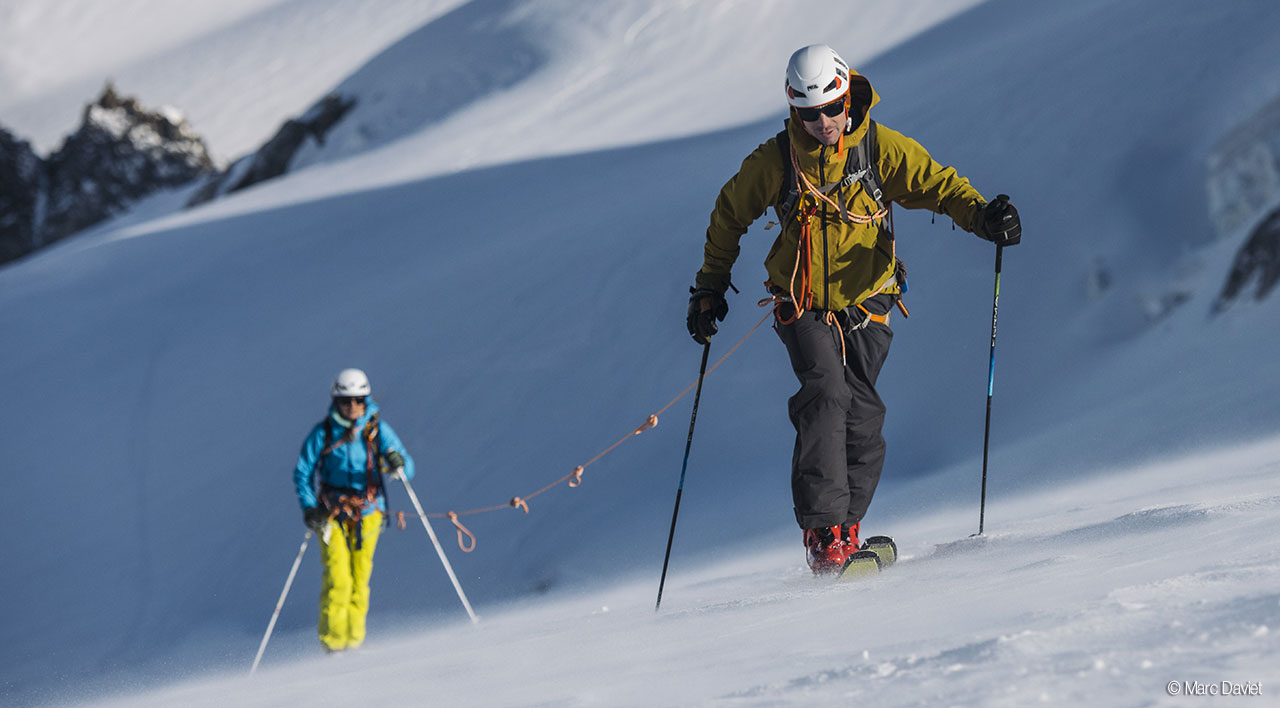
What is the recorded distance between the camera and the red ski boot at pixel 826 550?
4.86 m

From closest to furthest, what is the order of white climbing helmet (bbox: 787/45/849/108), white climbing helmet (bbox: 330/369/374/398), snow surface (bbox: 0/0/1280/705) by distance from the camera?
1. snow surface (bbox: 0/0/1280/705)
2. white climbing helmet (bbox: 787/45/849/108)
3. white climbing helmet (bbox: 330/369/374/398)

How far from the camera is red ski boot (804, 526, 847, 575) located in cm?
486

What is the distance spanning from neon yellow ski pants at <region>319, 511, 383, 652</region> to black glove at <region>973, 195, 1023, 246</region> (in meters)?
4.29

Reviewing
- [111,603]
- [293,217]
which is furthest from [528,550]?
[293,217]

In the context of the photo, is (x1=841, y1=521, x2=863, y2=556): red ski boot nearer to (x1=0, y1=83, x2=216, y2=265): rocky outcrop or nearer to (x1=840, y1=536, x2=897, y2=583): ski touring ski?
(x1=840, y1=536, x2=897, y2=583): ski touring ski

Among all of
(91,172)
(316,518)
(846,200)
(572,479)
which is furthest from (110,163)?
(846,200)

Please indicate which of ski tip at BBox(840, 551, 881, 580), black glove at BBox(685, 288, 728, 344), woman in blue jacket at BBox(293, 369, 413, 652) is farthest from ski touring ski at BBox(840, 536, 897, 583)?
woman in blue jacket at BBox(293, 369, 413, 652)

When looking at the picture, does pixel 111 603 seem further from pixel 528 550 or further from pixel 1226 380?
pixel 1226 380

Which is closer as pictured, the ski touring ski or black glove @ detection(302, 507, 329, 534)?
the ski touring ski

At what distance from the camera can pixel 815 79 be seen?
4.58 meters

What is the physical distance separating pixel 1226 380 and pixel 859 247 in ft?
16.1

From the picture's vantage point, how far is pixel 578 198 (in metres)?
18.3

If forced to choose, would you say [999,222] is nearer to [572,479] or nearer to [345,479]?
[572,479]

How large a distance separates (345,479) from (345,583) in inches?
25.1
